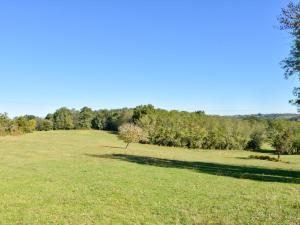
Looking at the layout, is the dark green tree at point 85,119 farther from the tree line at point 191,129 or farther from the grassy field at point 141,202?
the grassy field at point 141,202

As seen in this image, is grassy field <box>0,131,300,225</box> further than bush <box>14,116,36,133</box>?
No

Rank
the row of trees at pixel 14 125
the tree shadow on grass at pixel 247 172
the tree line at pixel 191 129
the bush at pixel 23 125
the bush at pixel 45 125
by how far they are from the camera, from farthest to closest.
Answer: the bush at pixel 45 125
the bush at pixel 23 125
the tree line at pixel 191 129
the row of trees at pixel 14 125
the tree shadow on grass at pixel 247 172

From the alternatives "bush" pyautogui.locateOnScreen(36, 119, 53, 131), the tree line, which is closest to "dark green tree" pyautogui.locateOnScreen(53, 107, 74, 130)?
"bush" pyautogui.locateOnScreen(36, 119, 53, 131)

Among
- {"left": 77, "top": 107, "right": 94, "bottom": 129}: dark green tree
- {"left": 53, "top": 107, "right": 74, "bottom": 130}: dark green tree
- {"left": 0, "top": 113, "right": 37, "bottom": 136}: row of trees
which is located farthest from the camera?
{"left": 53, "top": 107, "right": 74, "bottom": 130}: dark green tree

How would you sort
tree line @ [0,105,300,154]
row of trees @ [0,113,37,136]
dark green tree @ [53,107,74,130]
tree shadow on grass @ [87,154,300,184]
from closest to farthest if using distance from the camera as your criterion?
tree shadow on grass @ [87,154,300,184] → row of trees @ [0,113,37,136] → tree line @ [0,105,300,154] → dark green tree @ [53,107,74,130]

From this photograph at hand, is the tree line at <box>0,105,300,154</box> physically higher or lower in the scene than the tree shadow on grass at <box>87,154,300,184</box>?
higher

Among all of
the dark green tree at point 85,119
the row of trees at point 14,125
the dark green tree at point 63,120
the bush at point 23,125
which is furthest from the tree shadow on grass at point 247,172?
the dark green tree at point 63,120

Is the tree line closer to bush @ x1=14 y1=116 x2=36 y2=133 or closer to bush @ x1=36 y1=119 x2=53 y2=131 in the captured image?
bush @ x1=14 y1=116 x2=36 y2=133

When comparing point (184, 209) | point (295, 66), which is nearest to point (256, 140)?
point (295, 66)

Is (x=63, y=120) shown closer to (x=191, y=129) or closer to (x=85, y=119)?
(x=85, y=119)

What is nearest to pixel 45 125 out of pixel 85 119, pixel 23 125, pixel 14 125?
pixel 85 119

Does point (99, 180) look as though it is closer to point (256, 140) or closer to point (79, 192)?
point (79, 192)

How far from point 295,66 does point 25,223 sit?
83.4ft

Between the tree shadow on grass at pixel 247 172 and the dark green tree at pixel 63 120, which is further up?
the dark green tree at pixel 63 120
